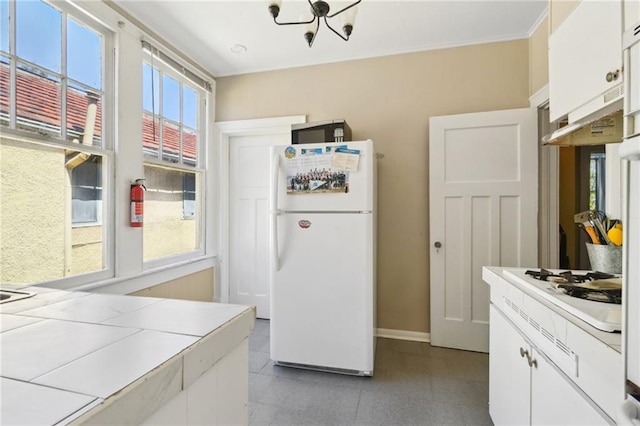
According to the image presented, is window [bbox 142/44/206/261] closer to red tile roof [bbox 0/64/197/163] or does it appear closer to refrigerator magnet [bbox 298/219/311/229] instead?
red tile roof [bbox 0/64/197/163]

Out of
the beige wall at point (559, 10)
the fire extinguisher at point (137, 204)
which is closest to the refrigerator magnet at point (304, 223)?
the fire extinguisher at point (137, 204)

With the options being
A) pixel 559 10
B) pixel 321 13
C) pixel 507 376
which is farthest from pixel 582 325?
pixel 321 13

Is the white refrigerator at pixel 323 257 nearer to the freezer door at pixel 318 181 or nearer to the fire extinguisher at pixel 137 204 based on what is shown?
the freezer door at pixel 318 181

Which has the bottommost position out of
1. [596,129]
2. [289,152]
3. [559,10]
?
[596,129]

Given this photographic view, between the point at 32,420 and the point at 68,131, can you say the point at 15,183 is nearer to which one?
the point at 68,131

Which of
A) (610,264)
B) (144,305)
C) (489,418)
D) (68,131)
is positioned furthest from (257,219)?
(610,264)

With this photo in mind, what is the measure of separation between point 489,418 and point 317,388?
39.3 inches

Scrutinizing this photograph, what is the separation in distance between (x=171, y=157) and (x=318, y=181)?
4.80ft

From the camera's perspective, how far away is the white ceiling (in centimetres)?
204

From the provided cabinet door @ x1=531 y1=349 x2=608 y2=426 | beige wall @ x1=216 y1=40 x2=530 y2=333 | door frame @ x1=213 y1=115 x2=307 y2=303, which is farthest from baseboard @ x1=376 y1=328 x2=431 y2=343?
door frame @ x1=213 y1=115 x2=307 y2=303

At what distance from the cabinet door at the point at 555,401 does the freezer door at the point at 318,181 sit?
1.19 metres

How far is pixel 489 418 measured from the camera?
5.26ft

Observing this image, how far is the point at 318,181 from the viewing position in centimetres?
201

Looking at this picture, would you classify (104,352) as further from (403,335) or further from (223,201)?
(223,201)
